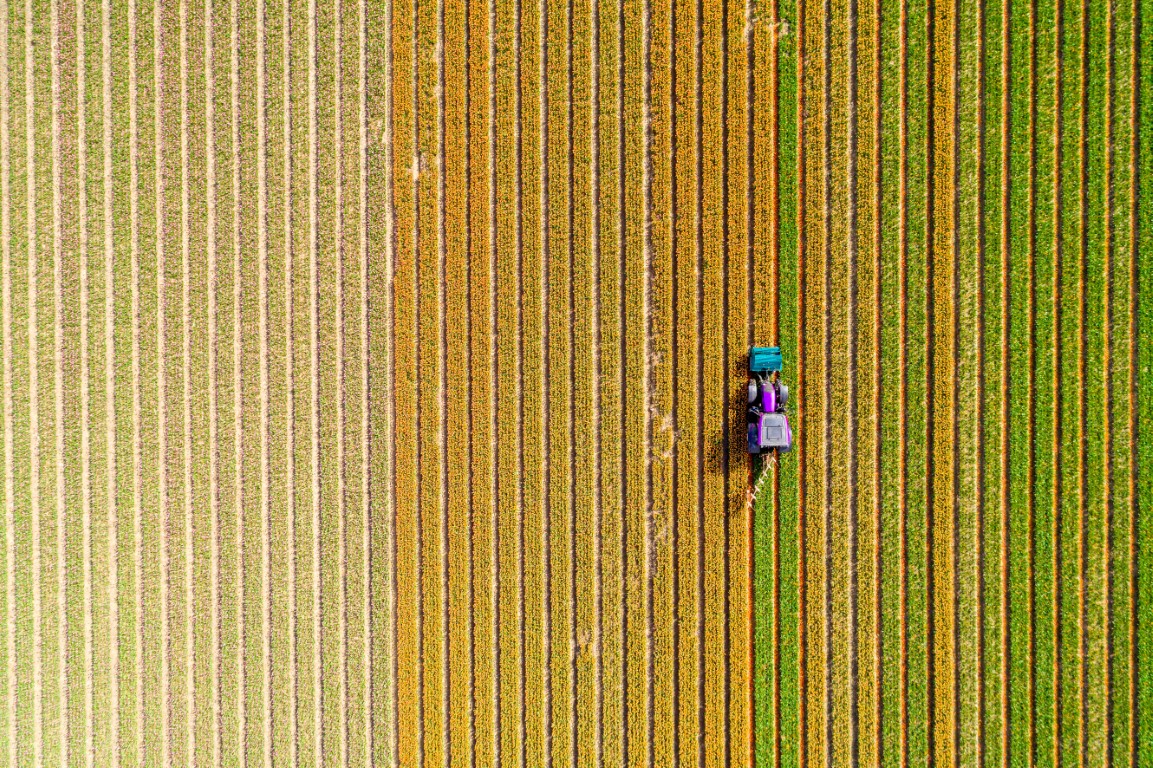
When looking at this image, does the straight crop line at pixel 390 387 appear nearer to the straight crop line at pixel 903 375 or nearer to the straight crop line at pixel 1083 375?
the straight crop line at pixel 903 375

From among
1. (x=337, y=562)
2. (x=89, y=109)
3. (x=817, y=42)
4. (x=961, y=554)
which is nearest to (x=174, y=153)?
(x=89, y=109)

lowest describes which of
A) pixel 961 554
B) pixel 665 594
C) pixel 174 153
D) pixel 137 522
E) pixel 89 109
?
pixel 665 594

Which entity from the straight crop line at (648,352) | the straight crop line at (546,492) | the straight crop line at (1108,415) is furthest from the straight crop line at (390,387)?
the straight crop line at (1108,415)

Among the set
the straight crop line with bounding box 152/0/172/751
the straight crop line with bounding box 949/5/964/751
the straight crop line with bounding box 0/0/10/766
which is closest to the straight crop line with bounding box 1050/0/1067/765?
the straight crop line with bounding box 949/5/964/751

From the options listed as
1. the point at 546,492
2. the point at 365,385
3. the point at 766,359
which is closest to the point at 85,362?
the point at 365,385

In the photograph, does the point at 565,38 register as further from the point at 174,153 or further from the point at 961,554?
the point at 961,554
